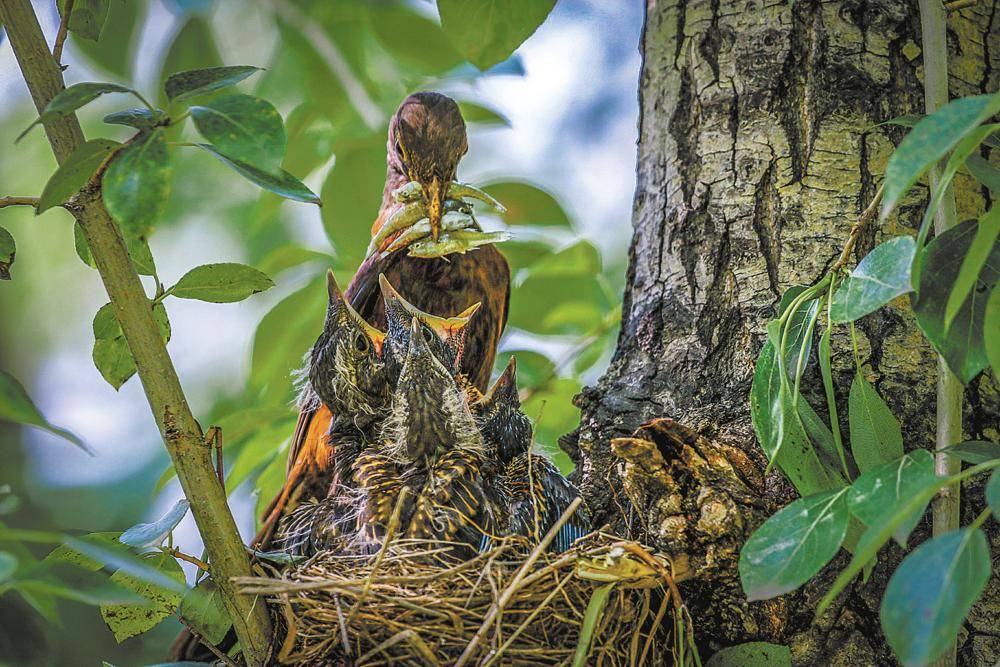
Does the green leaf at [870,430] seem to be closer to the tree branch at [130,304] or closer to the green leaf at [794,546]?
the green leaf at [794,546]

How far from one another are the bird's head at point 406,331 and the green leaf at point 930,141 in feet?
3.64

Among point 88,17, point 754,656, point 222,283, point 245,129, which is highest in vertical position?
point 88,17

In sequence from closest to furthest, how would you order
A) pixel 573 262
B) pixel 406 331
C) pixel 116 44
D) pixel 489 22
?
pixel 489 22, pixel 116 44, pixel 406 331, pixel 573 262

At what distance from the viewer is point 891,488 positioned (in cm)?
88

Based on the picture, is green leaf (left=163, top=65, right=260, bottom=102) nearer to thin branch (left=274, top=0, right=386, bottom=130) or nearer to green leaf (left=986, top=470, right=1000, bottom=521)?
green leaf (left=986, top=470, right=1000, bottom=521)

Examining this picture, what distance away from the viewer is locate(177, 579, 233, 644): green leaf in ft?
3.97

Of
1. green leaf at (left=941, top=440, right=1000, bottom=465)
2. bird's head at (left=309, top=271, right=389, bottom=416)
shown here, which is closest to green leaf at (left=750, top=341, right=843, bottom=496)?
green leaf at (left=941, top=440, right=1000, bottom=465)

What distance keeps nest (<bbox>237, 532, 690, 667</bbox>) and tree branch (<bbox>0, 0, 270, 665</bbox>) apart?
212mm

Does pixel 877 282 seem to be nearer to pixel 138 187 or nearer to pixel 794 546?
pixel 794 546

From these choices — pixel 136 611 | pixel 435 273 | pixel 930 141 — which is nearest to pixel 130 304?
pixel 136 611

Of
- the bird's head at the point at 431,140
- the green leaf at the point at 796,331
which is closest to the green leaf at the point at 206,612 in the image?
the green leaf at the point at 796,331

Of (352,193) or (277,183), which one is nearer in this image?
(277,183)

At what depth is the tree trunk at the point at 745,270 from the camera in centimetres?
125

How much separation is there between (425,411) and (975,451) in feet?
3.06
